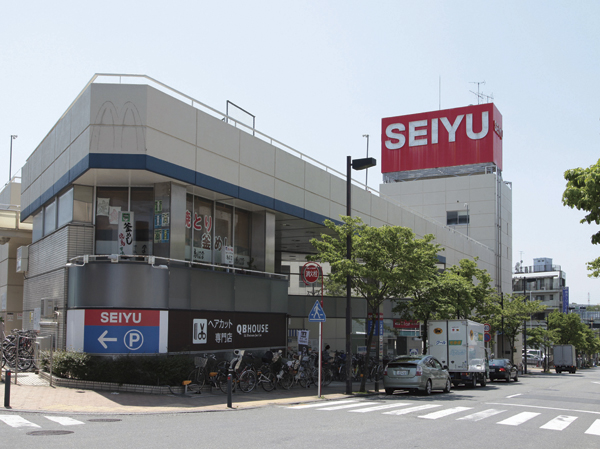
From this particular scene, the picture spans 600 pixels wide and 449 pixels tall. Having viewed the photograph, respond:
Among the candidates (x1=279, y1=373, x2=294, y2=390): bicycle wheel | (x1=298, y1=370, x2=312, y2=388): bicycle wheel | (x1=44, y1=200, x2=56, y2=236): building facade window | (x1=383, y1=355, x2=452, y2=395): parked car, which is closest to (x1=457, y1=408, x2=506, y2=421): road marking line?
(x1=383, y1=355, x2=452, y2=395): parked car

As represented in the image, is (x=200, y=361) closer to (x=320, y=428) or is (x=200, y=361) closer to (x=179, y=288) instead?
(x=179, y=288)

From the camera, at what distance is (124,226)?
20625 mm

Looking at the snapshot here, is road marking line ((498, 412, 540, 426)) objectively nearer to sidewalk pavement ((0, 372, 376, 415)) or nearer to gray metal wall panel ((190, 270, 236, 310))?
sidewalk pavement ((0, 372, 376, 415))

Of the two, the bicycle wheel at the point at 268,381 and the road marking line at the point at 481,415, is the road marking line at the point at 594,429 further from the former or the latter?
the bicycle wheel at the point at 268,381

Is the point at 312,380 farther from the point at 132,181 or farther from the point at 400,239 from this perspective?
the point at 132,181

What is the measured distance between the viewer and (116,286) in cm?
1834

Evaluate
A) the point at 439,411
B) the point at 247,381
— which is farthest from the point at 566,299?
the point at 439,411

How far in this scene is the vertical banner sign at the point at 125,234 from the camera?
67.0 ft

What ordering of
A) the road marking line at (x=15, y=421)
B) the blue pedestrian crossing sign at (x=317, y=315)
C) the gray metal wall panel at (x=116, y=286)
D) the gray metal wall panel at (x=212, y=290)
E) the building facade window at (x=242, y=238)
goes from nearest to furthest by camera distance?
the road marking line at (x=15, y=421), the gray metal wall panel at (x=116, y=286), the blue pedestrian crossing sign at (x=317, y=315), the gray metal wall panel at (x=212, y=290), the building facade window at (x=242, y=238)

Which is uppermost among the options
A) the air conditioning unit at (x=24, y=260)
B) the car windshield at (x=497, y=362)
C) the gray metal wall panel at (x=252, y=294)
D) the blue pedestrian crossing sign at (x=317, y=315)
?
the air conditioning unit at (x=24, y=260)

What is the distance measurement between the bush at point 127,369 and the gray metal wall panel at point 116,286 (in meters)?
1.63

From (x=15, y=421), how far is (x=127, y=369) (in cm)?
565

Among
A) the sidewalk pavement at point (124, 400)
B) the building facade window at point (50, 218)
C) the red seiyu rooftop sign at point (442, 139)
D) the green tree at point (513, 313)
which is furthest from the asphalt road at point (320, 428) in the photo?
the red seiyu rooftop sign at point (442, 139)

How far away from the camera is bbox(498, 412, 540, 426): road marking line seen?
46.5 ft
